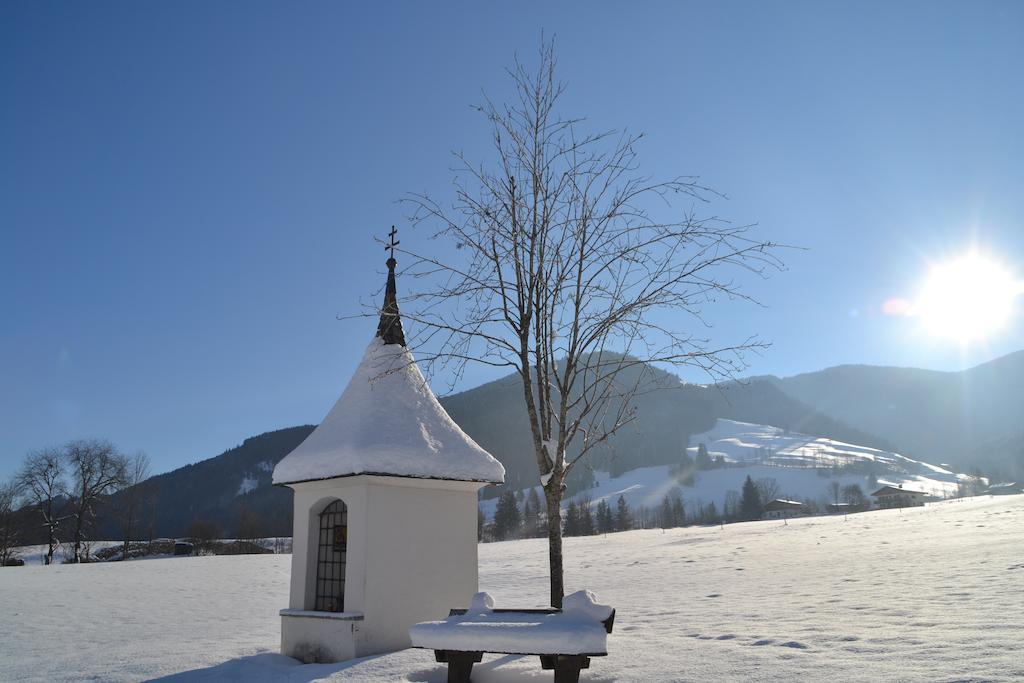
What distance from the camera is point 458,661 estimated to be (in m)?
7.60

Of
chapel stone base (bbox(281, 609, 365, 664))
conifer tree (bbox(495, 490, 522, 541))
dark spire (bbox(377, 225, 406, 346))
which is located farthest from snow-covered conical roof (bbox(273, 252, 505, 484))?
conifer tree (bbox(495, 490, 522, 541))

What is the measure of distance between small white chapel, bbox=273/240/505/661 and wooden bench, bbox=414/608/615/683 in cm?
255

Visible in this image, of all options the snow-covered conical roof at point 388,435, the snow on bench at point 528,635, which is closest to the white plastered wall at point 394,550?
the snow-covered conical roof at point 388,435

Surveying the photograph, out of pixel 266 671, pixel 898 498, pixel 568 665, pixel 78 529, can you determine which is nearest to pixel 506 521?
pixel 898 498

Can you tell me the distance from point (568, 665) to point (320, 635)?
5.29 metres

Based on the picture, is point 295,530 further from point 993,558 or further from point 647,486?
point 647,486

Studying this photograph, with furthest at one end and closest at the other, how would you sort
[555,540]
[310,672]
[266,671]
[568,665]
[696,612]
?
[696,612] < [266,671] < [555,540] < [310,672] < [568,665]

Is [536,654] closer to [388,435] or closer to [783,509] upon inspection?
[388,435]

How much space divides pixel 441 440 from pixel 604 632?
5.48m

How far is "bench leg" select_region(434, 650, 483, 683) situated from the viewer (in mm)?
7582

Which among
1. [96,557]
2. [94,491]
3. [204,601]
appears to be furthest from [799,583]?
[96,557]

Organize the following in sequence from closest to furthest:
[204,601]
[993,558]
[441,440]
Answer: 1. [441,440]
2. [993,558]
3. [204,601]

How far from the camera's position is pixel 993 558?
16.3 meters

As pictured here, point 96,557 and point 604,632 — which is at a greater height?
point 604,632
